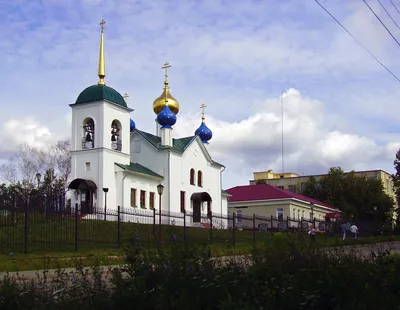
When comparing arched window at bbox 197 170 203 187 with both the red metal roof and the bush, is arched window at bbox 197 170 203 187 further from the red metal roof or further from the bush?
the bush

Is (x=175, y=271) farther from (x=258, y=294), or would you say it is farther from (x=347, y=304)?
(x=347, y=304)

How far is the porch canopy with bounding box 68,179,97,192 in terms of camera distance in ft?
116

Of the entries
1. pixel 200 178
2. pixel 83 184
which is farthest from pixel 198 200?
pixel 83 184

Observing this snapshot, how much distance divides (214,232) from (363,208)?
3835 centimetres

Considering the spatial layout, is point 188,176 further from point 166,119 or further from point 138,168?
point 138,168

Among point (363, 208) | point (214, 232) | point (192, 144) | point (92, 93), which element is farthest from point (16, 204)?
point (363, 208)

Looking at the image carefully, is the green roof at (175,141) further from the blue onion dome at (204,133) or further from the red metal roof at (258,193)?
the red metal roof at (258,193)

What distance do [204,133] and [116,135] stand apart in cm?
1260

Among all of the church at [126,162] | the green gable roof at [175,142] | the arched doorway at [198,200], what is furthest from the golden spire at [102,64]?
the arched doorway at [198,200]

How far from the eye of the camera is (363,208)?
60.6 meters

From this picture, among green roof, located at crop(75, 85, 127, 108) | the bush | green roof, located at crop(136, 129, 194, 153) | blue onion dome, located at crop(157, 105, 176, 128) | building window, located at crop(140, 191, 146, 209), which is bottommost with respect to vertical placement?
the bush

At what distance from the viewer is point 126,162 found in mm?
37938

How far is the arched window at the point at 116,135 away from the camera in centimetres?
3782

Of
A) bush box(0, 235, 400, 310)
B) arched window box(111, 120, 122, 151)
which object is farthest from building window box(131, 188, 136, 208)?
bush box(0, 235, 400, 310)
